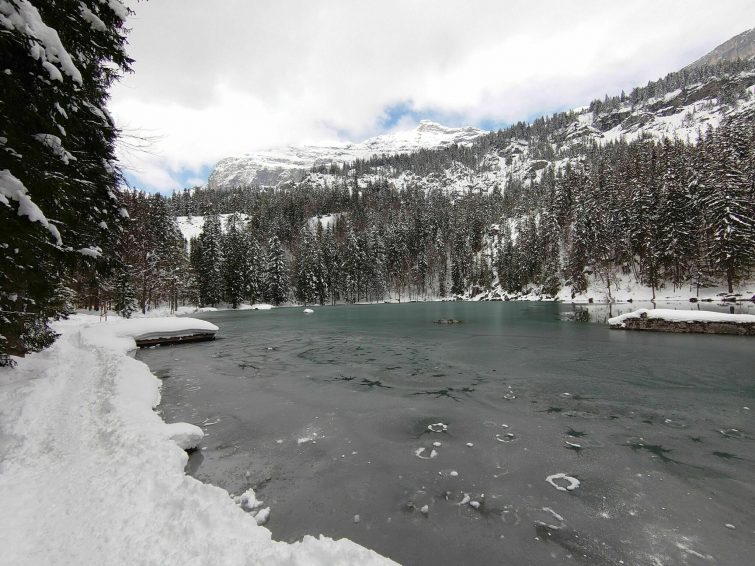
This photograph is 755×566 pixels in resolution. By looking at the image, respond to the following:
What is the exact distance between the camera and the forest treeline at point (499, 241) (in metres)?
44.2

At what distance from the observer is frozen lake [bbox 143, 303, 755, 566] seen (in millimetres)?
4918

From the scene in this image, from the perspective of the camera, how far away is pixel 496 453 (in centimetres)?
745

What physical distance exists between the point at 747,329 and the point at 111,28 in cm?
3459

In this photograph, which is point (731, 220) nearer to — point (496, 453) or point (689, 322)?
point (689, 322)

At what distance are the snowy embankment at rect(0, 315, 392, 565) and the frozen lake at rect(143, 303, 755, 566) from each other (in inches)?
44.5

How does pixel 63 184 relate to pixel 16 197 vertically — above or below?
above

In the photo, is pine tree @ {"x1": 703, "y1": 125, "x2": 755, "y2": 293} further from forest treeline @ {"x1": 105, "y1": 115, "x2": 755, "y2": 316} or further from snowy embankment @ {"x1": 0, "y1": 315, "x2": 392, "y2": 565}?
snowy embankment @ {"x1": 0, "y1": 315, "x2": 392, "y2": 565}

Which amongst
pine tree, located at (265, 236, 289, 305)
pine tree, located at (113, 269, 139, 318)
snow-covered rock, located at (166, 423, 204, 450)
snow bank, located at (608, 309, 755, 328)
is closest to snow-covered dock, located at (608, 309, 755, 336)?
snow bank, located at (608, 309, 755, 328)

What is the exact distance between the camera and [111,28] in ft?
26.0

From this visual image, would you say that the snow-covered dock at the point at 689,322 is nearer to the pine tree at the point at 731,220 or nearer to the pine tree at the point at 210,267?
the pine tree at the point at 731,220

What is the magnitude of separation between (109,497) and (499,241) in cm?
10466

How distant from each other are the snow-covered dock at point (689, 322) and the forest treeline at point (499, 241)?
24.7 m

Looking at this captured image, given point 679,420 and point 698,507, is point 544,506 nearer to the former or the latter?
point 698,507

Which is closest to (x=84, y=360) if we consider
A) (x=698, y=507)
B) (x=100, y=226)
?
(x=100, y=226)
